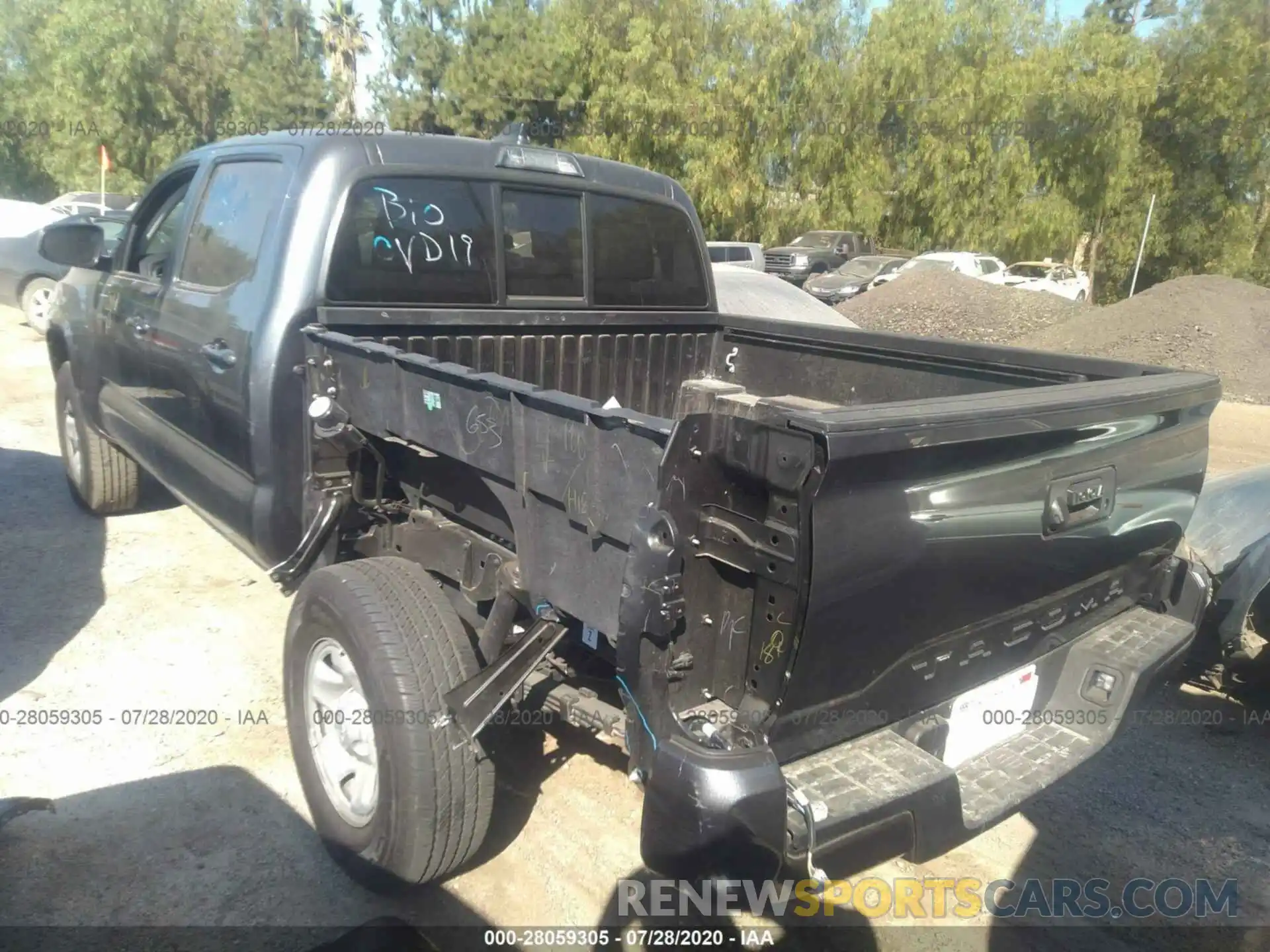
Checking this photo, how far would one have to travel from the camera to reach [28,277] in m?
11.9

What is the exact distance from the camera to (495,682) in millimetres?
2326

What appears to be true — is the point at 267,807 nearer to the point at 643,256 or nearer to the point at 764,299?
the point at 643,256

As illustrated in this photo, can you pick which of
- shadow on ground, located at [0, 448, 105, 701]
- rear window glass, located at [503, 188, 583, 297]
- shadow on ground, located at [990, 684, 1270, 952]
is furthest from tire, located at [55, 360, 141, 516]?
shadow on ground, located at [990, 684, 1270, 952]

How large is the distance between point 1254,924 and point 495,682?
8.29 ft

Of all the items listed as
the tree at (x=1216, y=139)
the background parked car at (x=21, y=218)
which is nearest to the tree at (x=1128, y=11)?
the tree at (x=1216, y=139)

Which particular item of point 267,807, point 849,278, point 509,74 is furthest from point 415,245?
point 509,74

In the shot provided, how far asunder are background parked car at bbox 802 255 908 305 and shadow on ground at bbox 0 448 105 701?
57.3 feet

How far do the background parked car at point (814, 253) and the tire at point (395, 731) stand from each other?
69.6 ft

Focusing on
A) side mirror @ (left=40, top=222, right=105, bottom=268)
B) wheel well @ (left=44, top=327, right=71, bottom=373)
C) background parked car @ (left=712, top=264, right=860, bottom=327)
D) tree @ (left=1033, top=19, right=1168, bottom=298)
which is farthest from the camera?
tree @ (left=1033, top=19, right=1168, bottom=298)

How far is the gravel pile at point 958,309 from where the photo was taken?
1559 centimetres

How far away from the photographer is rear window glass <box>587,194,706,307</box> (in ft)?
13.0

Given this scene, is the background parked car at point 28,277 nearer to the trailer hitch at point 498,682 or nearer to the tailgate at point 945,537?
the trailer hitch at point 498,682

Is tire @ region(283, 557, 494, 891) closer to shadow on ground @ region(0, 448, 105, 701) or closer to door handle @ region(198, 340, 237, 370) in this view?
door handle @ region(198, 340, 237, 370)

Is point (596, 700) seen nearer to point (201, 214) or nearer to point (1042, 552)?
point (1042, 552)
